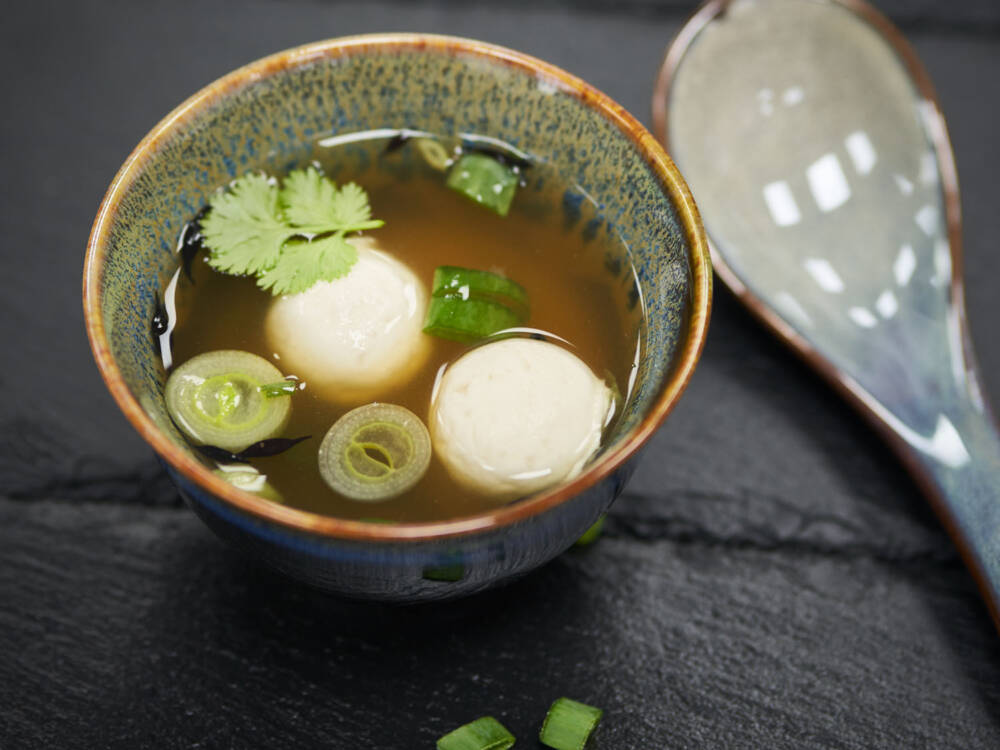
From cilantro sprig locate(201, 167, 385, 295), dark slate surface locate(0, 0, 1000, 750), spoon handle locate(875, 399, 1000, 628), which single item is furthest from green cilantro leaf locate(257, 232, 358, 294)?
spoon handle locate(875, 399, 1000, 628)

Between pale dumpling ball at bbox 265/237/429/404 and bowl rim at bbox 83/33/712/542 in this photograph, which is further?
pale dumpling ball at bbox 265/237/429/404

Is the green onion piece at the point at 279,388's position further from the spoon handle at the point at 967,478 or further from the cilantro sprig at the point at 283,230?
the spoon handle at the point at 967,478

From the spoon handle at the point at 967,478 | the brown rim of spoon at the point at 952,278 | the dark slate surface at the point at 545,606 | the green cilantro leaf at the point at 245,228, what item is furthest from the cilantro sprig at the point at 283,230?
the spoon handle at the point at 967,478

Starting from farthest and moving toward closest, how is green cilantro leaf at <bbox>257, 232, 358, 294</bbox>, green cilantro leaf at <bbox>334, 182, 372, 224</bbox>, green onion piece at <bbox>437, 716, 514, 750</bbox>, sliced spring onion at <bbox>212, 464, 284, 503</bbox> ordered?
green cilantro leaf at <bbox>334, 182, 372, 224</bbox>, green cilantro leaf at <bbox>257, 232, 358, 294</bbox>, green onion piece at <bbox>437, 716, 514, 750</bbox>, sliced spring onion at <bbox>212, 464, 284, 503</bbox>

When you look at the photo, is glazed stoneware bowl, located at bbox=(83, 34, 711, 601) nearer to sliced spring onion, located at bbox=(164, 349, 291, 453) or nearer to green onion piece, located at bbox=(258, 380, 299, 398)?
sliced spring onion, located at bbox=(164, 349, 291, 453)

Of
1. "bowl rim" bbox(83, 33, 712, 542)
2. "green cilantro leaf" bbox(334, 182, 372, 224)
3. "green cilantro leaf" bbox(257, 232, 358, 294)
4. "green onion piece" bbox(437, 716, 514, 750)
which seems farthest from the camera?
"green cilantro leaf" bbox(334, 182, 372, 224)

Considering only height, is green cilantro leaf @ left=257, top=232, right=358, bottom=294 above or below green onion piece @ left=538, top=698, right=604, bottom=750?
above

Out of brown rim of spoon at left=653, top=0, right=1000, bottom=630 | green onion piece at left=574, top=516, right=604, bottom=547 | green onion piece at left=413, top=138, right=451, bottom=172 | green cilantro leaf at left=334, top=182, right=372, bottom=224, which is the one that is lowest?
green onion piece at left=574, top=516, right=604, bottom=547
